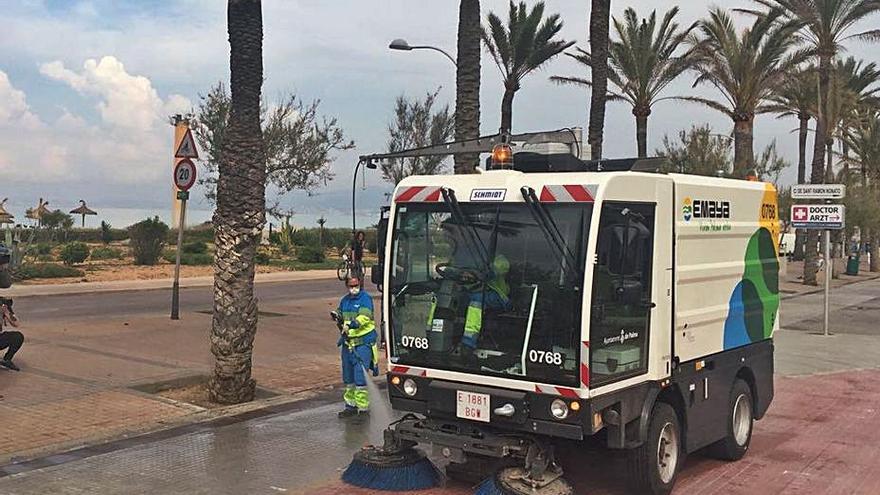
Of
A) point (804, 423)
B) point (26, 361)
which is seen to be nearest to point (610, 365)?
point (804, 423)

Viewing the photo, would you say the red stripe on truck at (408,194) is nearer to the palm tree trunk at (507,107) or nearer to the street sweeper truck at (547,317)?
the street sweeper truck at (547,317)

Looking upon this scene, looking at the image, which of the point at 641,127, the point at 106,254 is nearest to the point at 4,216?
the point at 106,254

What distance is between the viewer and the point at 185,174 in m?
15.2

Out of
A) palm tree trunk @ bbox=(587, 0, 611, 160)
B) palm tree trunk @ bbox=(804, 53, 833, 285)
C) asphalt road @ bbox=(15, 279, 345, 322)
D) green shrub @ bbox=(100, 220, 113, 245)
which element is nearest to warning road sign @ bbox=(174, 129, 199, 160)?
asphalt road @ bbox=(15, 279, 345, 322)

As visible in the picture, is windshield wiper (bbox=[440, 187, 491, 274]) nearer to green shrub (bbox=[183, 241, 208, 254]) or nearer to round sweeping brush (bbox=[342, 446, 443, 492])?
round sweeping brush (bbox=[342, 446, 443, 492])

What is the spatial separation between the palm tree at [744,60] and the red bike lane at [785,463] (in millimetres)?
20994

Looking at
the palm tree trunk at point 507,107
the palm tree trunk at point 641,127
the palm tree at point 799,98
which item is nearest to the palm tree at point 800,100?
the palm tree at point 799,98

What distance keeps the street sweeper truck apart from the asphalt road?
39.3ft

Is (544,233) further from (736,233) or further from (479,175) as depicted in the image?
(736,233)

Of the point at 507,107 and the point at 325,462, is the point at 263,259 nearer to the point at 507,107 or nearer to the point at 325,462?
the point at 507,107

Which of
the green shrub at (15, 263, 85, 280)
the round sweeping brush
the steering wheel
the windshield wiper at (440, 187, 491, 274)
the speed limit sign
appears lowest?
the round sweeping brush

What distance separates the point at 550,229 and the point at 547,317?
1.98 ft

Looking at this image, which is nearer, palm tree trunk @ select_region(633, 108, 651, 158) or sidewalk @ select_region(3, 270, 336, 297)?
sidewalk @ select_region(3, 270, 336, 297)

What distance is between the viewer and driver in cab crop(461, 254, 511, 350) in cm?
591
